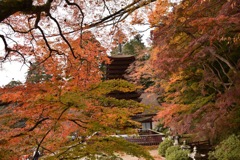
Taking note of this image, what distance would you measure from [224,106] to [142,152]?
15.7 ft

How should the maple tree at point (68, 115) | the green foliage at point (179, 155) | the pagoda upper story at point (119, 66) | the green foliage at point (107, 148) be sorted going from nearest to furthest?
1. the maple tree at point (68, 115)
2. the green foliage at point (107, 148)
3. the green foliage at point (179, 155)
4. the pagoda upper story at point (119, 66)

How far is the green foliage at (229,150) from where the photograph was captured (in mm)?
7617

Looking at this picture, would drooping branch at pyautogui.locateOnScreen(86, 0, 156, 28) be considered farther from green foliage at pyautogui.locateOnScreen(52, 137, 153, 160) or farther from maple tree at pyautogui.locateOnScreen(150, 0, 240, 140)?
green foliage at pyautogui.locateOnScreen(52, 137, 153, 160)

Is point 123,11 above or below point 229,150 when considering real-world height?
above

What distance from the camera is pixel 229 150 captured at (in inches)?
307

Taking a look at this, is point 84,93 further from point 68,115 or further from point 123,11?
point 123,11

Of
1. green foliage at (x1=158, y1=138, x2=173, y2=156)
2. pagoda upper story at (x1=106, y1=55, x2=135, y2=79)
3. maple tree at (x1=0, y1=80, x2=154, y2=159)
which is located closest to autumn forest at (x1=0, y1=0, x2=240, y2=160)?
maple tree at (x1=0, y1=80, x2=154, y2=159)

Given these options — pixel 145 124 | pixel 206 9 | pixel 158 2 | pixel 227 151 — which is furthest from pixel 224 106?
pixel 145 124

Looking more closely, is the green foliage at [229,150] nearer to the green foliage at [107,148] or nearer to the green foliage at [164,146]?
the green foliage at [164,146]

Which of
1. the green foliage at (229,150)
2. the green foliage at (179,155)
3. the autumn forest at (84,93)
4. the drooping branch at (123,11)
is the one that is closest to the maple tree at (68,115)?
the autumn forest at (84,93)

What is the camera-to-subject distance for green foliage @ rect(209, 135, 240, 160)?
762 cm

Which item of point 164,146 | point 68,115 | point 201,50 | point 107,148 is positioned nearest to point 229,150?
point 201,50

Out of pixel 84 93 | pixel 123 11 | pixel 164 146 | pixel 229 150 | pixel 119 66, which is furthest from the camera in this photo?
pixel 119 66

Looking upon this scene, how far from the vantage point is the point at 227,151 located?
25.7 feet
